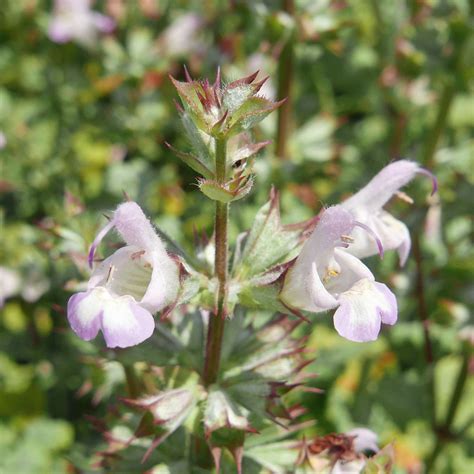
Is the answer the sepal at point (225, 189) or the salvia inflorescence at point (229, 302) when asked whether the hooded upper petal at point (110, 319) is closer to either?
the salvia inflorescence at point (229, 302)

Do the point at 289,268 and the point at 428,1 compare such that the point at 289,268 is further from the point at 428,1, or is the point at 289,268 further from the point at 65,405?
the point at 428,1

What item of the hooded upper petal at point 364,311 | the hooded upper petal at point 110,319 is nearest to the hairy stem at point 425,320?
the hooded upper petal at point 364,311

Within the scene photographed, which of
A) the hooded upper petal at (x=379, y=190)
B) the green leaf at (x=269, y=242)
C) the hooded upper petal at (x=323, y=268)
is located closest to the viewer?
the hooded upper petal at (x=323, y=268)

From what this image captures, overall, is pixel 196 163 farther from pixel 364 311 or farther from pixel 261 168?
pixel 261 168

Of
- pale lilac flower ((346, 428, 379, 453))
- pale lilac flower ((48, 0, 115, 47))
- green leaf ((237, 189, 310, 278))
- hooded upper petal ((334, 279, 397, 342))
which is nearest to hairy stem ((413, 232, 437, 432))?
pale lilac flower ((346, 428, 379, 453))

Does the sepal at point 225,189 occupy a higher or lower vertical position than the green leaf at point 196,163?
lower

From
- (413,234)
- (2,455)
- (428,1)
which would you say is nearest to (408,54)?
(428,1)

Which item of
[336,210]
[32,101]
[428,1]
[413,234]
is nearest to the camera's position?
[336,210]
